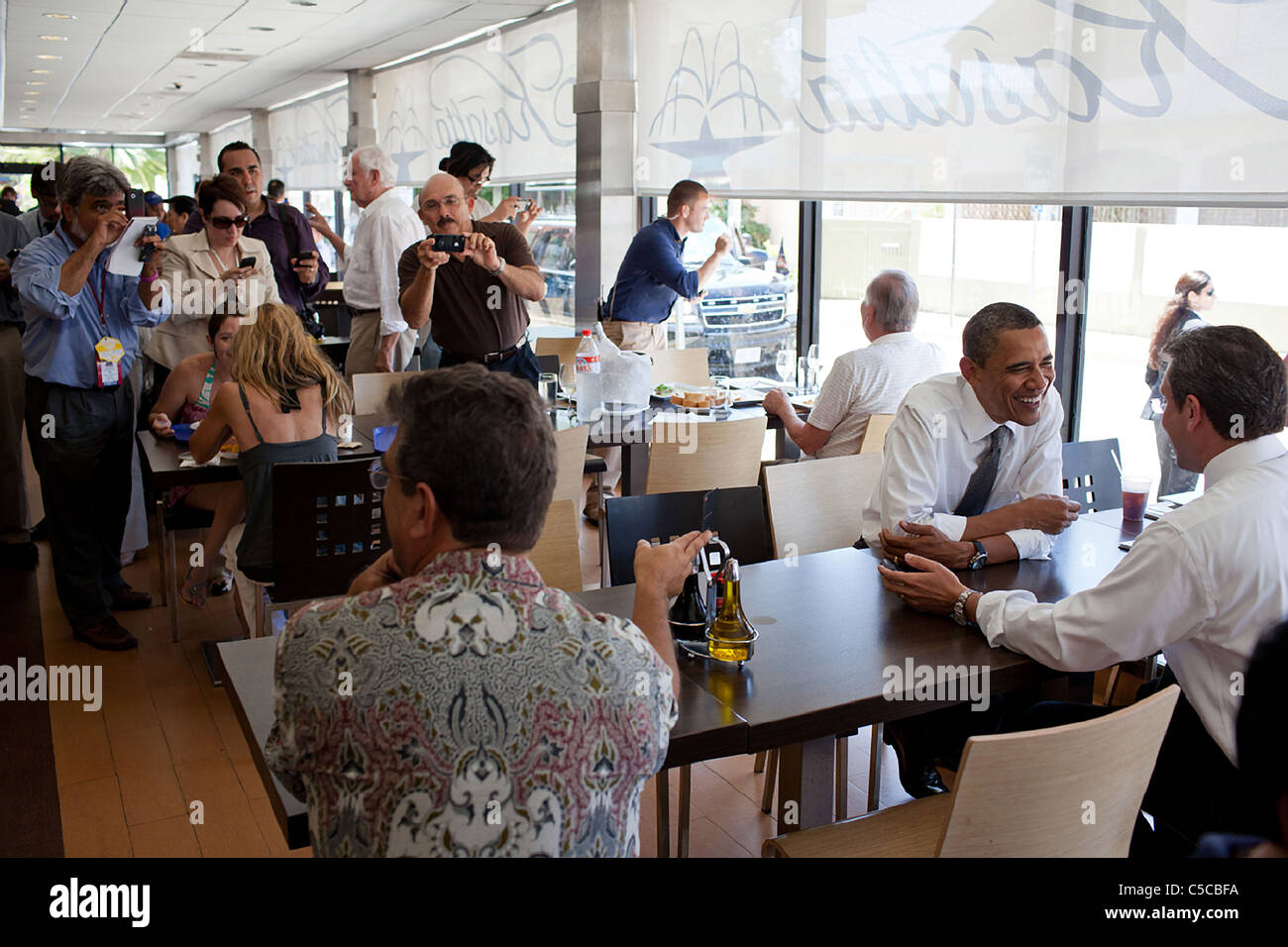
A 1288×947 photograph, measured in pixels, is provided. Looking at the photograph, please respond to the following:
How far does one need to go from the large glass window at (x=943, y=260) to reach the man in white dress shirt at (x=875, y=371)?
0.75ft

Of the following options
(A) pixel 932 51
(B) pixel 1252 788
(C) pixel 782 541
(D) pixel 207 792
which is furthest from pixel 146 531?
(B) pixel 1252 788

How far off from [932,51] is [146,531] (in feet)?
13.0

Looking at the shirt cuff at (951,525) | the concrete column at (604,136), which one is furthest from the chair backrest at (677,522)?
the concrete column at (604,136)

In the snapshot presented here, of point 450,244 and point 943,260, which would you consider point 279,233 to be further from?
point 943,260

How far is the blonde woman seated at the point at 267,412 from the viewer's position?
10.8 ft

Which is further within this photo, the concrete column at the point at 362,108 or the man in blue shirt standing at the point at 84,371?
the concrete column at the point at 362,108

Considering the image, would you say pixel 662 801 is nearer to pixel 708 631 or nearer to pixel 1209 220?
pixel 708 631

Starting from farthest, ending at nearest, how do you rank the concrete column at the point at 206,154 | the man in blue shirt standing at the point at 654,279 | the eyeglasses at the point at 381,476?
the concrete column at the point at 206,154, the man in blue shirt standing at the point at 654,279, the eyeglasses at the point at 381,476

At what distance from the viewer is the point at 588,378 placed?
14.7 ft

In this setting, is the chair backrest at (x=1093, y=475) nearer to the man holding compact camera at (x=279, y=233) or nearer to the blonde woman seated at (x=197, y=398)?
the blonde woman seated at (x=197, y=398)

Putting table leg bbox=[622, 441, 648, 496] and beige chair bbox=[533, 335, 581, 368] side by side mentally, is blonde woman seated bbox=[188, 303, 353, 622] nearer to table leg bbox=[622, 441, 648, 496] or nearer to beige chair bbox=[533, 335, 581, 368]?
table leg bbox=[622, 441, 648, 496]

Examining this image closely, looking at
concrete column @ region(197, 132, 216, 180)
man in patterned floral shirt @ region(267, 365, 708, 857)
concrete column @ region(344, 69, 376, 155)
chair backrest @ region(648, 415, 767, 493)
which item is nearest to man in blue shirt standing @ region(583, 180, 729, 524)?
chair backrest @ region(648, 415, 767, 493)

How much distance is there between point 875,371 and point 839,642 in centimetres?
183

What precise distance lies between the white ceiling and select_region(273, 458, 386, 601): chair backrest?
16.6ft
